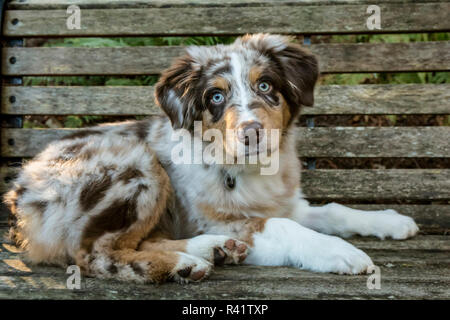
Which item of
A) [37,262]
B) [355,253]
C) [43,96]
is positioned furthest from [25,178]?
[355,253]

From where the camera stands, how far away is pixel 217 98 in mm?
3088

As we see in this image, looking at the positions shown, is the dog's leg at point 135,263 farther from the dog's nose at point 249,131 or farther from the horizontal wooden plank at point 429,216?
the horizontal wooden plank at point 429,216

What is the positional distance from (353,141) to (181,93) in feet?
5.57

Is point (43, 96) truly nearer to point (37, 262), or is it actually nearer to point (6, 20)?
point (6, 20)

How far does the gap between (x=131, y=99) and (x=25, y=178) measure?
1356 mm

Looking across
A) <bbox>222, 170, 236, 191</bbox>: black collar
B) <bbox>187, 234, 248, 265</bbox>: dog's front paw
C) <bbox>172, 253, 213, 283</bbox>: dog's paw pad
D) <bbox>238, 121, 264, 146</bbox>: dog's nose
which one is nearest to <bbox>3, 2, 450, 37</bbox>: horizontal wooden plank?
<bbox>222, 170, 236, 191</bbox>: black collar

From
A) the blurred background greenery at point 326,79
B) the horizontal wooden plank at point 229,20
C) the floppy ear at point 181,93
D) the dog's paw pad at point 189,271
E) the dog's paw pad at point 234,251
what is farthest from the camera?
the blurred background greenery at point 326,79

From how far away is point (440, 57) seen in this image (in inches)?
157

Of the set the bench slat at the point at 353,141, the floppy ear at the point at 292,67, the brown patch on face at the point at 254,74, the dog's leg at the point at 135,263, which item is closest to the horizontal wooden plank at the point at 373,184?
the bench slat at the point at 353,141

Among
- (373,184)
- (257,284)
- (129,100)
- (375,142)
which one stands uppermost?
(129,100)

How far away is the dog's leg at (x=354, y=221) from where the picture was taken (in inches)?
135

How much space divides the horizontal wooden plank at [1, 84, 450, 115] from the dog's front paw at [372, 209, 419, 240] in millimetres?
1020

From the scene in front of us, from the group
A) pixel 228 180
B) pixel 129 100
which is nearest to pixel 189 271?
pixel 228 180

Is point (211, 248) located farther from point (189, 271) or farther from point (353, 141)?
point (353, 141)
